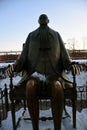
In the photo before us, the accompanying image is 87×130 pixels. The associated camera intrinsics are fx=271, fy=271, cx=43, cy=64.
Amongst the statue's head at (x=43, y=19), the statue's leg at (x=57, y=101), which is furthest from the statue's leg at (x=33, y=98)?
the statue's head at (x=43, y=19)

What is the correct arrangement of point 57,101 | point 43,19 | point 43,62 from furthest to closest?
1. point 43,19
2. point 43,62
3. point 57,101

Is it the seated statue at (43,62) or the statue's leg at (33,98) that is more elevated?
the seated statue at (43,62)

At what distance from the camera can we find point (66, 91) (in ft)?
13.5

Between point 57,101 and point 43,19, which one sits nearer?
point 57,101

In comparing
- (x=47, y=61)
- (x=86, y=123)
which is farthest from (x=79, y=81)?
(x=47, y=61)

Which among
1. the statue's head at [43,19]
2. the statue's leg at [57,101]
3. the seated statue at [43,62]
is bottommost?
the statue's leg at [57,101]

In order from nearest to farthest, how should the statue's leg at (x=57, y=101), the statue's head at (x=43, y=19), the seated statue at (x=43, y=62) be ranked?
the statue's leg at (x=57, y=101), the seated statue at (x=43, y=62), the statue's head at (x=43, y=19)

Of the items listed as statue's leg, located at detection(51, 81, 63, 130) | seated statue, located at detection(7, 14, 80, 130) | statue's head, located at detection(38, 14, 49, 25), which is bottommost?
statue's leg, located at detection(51, 81, 63, 130)

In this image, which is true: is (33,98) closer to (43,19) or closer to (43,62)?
(43,62)

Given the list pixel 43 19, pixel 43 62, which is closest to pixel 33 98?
pixel 43 62

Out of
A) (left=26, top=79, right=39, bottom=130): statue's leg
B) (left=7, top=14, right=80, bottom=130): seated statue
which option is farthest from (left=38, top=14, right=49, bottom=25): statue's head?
(left=26, top=79, right=39, bottom=130): statue's leg

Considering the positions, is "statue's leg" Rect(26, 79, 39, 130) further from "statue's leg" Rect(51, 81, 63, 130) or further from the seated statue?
"statue's leg" Rect(51, 81, 63, 130)

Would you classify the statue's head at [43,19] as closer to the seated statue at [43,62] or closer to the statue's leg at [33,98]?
the seated statue at [43,62]

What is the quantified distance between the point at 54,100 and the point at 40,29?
1.25 m
